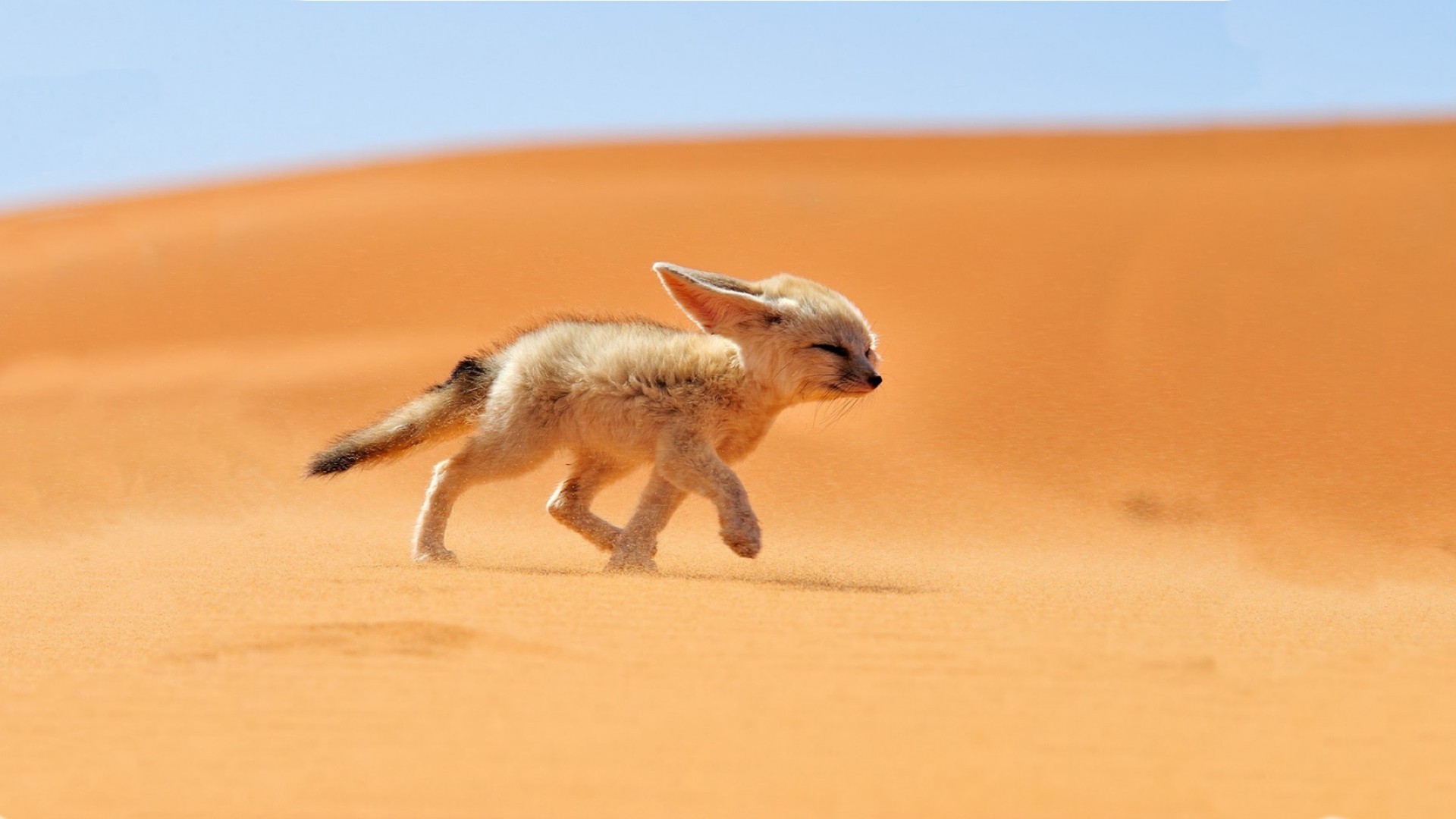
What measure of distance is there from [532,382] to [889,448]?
298 inches

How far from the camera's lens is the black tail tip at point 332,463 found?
24.3ft

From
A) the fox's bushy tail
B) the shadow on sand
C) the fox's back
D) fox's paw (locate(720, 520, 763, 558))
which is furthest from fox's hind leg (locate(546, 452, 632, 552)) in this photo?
fox's paw (locate(720, 520, 763, 558))

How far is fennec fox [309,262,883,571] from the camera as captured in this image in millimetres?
6973

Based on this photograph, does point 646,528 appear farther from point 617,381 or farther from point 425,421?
point 425,421

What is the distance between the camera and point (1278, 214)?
2061 centimetres

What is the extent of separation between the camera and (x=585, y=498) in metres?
7.73

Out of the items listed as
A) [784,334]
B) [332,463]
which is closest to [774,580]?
[784,334]

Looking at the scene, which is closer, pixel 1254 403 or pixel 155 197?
pixel 1254 403

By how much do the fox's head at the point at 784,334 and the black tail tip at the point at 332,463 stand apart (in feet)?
6.59

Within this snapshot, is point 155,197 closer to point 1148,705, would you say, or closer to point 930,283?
point 930,283

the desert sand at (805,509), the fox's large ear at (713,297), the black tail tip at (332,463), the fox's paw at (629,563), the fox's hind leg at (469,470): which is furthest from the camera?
the black tail tip at (332,463)

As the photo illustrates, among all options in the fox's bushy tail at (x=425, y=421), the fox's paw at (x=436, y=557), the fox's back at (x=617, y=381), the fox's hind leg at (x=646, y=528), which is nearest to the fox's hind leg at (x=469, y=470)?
the fox's paw at (x=436, y=557)

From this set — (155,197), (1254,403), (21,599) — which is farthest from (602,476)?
(155,197)

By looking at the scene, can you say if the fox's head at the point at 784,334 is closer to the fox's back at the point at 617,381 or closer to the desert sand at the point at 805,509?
the fox's back at the point at 617,381
